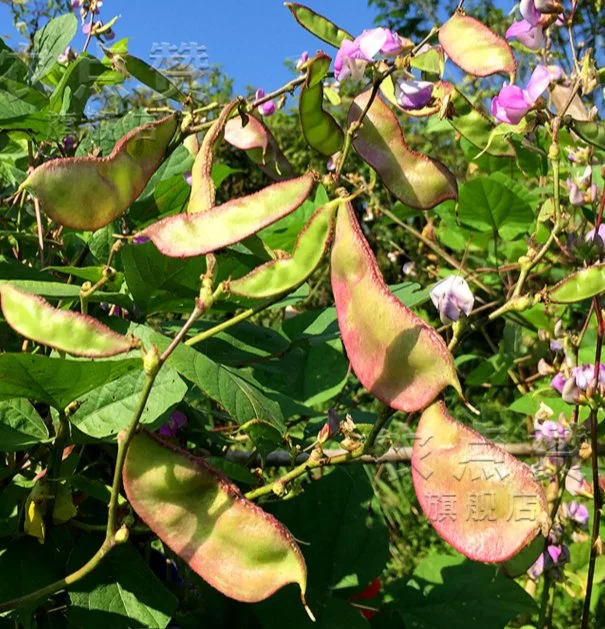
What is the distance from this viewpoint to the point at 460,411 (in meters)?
3.08

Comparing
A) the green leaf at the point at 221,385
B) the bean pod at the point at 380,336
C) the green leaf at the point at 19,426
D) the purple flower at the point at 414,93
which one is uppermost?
the purple flower at the point at 414,93

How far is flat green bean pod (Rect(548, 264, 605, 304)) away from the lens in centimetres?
62

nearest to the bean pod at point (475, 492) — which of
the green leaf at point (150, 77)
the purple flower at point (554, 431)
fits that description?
the green leaf at point (150, 77)

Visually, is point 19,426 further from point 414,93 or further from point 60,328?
point 414,93

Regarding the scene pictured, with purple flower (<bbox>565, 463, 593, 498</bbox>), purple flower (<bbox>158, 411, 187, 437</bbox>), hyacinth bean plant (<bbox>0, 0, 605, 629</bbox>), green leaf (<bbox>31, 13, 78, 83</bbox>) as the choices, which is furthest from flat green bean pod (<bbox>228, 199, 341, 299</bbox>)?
purple flower (<bbox>565, 463, 593, 498</bbox>)

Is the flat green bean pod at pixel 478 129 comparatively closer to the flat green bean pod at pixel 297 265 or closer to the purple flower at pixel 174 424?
the flat green bean pod at pixel 297 265

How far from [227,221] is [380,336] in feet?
0.40

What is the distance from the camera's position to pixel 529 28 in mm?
821

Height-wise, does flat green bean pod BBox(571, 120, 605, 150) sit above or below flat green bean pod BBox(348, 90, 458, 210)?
above

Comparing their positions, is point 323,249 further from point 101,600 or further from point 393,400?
point 101,600

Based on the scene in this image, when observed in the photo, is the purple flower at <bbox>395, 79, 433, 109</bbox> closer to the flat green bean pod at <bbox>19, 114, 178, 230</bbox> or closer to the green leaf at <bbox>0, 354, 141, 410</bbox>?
the flat green bean pod at <bbox>19, 114, 178, 230</bbox>

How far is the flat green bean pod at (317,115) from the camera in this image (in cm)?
61

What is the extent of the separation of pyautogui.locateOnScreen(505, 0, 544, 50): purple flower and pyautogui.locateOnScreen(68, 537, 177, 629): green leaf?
0.63 m

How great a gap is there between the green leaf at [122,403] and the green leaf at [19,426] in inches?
1.6
